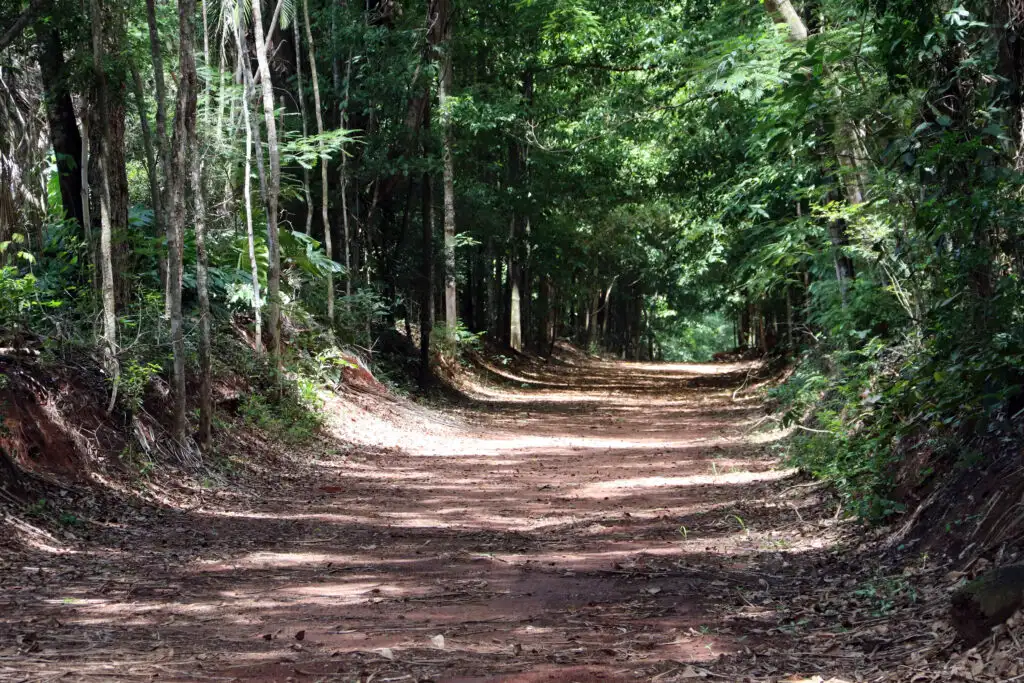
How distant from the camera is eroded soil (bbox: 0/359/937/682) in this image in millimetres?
5004

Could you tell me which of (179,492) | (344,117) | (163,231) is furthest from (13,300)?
(344,117)

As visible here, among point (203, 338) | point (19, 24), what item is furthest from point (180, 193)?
point (19, 24)

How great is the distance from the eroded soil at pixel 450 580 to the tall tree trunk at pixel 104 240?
183cm

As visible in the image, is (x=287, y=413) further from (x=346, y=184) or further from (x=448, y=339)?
(x=448, y=339)

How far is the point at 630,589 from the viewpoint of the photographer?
6.68m

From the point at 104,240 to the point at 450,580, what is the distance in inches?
213

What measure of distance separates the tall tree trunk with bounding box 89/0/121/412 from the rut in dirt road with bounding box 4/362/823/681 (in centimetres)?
188

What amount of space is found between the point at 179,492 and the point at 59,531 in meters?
2.11

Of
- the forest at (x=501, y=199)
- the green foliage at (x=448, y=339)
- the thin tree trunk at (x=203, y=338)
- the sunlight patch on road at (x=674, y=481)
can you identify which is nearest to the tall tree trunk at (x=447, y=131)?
the forest at (x=501, y=199)

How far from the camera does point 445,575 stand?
722 centimetres

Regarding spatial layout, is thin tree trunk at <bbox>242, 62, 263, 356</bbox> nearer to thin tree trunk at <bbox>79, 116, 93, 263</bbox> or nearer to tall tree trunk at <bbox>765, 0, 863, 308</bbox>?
thin tree trunk at <bbox>79, 116, 93, 263</bbox>

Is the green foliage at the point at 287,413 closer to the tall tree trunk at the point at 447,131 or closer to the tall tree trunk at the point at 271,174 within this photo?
the tall tree trunk at the point at 271,174

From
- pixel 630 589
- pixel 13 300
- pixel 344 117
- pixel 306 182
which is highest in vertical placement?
pixel 344 117

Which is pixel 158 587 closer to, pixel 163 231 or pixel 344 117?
pixel 163 231
